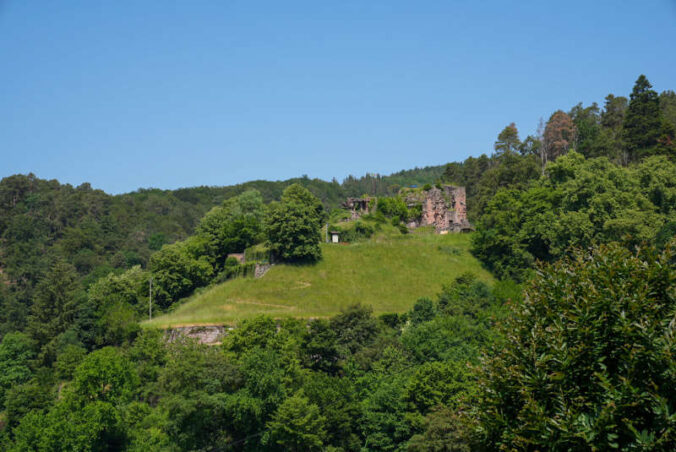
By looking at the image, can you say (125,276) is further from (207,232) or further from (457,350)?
(457,350)

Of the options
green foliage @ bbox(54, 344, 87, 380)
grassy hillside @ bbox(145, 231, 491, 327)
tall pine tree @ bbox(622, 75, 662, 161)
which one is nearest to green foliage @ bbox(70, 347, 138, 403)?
grassy hillside @ bbox(145, 231, 491, 327)

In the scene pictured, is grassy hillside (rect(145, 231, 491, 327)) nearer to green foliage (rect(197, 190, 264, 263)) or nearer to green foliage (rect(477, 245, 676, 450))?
green foliage (rect(197, 190, 264, 263))

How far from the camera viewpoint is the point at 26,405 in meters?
40.3

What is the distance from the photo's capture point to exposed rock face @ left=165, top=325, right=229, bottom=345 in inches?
1636

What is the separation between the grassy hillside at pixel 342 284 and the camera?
147 feet

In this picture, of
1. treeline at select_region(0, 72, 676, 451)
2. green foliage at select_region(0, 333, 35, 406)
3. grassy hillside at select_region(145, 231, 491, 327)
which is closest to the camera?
treeline at select_region(0, 72, 676, 451)

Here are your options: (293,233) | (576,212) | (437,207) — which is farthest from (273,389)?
(437,207)

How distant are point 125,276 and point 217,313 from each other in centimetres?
1689

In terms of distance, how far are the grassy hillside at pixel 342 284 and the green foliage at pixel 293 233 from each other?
1.13m

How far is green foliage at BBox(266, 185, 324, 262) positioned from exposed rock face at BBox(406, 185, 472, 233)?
19.8 metres

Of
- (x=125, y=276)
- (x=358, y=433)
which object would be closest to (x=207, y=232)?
(x=125, y=276)

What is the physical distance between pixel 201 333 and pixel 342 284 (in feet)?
40.7

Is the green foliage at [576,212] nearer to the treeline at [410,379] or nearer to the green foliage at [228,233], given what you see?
the treeline at [410,379]

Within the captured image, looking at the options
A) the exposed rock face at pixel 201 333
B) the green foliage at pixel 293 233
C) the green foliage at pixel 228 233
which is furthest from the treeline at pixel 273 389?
the green foliage at pixel 228 233
